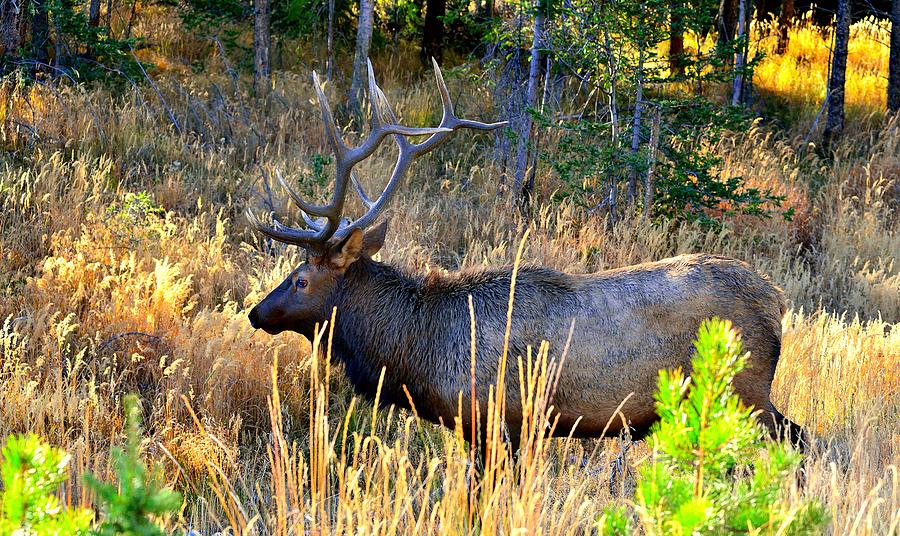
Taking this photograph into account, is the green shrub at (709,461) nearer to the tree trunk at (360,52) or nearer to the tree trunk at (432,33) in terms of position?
the tree trunk at (360,52)

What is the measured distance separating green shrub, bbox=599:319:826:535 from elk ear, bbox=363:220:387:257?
399cm

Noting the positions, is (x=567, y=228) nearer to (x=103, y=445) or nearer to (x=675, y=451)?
(x=103, y=445)

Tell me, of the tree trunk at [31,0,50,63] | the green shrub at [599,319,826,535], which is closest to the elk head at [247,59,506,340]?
the green shrub at [599,319,826,535]

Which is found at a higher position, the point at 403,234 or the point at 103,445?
the point at 403,234

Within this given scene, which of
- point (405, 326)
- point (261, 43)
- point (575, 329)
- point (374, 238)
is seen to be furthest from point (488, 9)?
point (575, 329)

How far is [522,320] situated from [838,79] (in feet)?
37.5

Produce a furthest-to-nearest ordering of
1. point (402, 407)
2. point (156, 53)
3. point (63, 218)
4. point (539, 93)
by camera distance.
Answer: point (156, 53) → point (539, 93) → point (63, 218) → point (402, 407)

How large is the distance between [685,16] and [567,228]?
7.53 ft

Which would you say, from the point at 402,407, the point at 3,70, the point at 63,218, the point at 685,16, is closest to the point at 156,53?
the point at 3,70

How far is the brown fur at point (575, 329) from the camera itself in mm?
4953

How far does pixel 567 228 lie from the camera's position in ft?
30.8

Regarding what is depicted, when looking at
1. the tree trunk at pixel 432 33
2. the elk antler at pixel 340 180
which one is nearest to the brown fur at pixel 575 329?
the elk antler at pixel 340 180

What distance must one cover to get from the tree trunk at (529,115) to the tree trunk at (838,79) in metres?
6.08

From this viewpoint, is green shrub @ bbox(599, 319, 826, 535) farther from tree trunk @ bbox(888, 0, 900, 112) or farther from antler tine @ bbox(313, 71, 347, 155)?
tree trunk @ bbox(888, 0, 900, 112)
